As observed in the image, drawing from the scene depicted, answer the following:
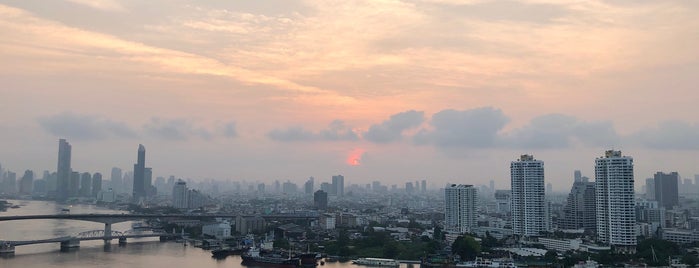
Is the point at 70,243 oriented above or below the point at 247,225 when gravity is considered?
below

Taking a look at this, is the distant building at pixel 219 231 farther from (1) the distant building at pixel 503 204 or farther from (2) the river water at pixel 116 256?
(1) the distant building at pixel 503 204

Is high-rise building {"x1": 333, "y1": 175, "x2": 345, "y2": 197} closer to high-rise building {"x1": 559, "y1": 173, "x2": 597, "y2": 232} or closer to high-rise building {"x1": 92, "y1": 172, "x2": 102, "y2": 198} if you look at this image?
high-rise building {"x1": 92, "y1": 172, "x2": 102, "y2": 198}

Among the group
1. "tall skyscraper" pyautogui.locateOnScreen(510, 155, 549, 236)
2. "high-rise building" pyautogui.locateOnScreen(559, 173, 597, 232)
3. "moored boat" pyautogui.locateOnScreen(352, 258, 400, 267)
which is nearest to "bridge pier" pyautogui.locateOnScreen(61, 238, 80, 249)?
"moored boat" pyautogui.locateOnScreen(352, 258, 400, 267)

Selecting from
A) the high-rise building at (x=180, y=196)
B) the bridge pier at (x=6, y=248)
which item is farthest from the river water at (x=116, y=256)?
the high-rise building at (x=180, y=196)

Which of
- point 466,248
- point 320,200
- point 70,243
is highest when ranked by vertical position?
point 320,200

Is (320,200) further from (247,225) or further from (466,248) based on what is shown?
(466,248)

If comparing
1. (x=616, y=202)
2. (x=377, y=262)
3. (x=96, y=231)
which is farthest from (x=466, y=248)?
(x=96, y=231)

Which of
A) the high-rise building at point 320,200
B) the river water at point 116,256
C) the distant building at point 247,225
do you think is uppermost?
the high-rise building at point 320,200

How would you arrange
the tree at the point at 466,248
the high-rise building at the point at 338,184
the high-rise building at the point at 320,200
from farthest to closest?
the high-rise building at the point at 338,184, the high-rise building at the point at 320,200, the tree at the point at 466,248
